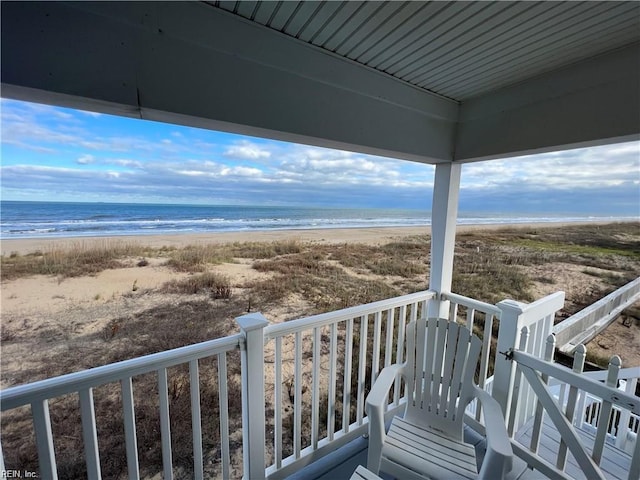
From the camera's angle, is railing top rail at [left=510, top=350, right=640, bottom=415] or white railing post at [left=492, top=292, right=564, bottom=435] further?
white railing post at [left=492, top=292, right=564, bottom=435]

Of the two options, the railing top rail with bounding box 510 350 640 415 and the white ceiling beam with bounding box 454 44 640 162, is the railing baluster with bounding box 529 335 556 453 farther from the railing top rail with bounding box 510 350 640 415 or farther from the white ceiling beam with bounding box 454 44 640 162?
the white ceiling beam with bounding box 454 44 640 162

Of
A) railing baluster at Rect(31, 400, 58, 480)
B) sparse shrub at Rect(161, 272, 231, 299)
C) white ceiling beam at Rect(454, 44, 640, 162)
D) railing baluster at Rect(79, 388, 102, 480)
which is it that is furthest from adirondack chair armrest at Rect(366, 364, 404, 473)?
sparse shrub at Rect(161, 272, 231, 299)

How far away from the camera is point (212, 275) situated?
4227 millimetres

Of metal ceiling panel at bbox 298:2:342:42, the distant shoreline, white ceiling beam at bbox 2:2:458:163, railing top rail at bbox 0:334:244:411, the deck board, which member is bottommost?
the deck board

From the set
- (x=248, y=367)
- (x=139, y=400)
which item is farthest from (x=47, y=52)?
(x=139, y=400)

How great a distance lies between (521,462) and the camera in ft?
5.82

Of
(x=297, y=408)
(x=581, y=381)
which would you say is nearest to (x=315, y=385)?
(x=297, y=408)

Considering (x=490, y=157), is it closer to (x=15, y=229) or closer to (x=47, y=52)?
(x=47, y=52)

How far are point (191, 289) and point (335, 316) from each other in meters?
3.00

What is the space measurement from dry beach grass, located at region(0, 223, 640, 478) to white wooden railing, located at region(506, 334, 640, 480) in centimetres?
145

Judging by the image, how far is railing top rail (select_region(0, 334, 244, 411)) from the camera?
3.08 ft

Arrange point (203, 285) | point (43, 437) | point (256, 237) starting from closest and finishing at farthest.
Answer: point (43, 437)
point (203, 285)
point (256, 237)

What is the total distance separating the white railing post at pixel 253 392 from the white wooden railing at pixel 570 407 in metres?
1.70

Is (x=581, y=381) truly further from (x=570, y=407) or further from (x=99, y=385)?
(x=99, y=385)
